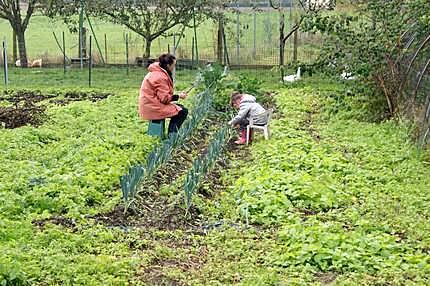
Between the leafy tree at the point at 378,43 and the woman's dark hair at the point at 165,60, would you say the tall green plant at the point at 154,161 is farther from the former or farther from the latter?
the leafy tree at the point at 378,43

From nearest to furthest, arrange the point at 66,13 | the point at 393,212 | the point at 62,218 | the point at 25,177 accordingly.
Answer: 1. the point at 62,218
2. the point at 393,212
3. the point at 25,177
4. the point at 66,13

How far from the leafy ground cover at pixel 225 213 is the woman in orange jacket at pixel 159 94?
419 mm

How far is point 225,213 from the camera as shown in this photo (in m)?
7.16

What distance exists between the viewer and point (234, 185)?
8.16m

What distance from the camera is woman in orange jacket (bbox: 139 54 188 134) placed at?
10.4 metres

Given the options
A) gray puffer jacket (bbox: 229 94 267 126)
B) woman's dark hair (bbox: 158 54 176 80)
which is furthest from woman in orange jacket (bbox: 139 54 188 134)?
gray puffer jacket (bbox: 229 94 267 126)

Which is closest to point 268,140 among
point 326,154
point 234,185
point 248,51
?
point 326,154

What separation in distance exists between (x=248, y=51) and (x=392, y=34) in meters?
10.7

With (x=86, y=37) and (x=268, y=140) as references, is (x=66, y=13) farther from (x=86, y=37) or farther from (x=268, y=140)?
(x=268, y=140)

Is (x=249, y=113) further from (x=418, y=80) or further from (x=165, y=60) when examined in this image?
(x=418, y=80)

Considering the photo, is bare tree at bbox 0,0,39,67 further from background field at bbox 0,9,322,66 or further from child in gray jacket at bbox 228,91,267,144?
child in gray jacket at bbox 228,91,267,144

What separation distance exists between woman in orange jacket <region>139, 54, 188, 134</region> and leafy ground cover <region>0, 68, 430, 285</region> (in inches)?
16.5

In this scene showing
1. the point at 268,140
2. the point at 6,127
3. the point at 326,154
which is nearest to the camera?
the point at 326,154

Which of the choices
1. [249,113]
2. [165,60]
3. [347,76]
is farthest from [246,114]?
[347,76]
